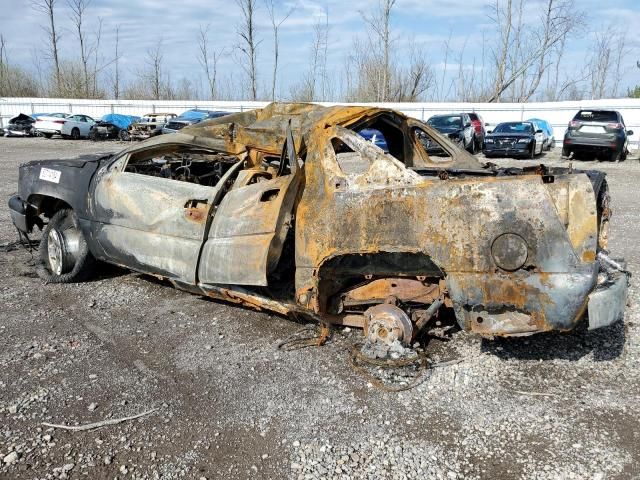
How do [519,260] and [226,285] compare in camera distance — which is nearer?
[519,260]

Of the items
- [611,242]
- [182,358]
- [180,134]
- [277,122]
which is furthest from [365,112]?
[611,242]

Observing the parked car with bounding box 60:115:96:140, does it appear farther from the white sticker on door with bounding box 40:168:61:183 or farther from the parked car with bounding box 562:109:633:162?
the white sticker on door with bounding box 40:168:61:183

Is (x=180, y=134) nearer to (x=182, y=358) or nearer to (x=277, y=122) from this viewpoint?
(x=277, y=122)

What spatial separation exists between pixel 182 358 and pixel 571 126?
17936 millimetres

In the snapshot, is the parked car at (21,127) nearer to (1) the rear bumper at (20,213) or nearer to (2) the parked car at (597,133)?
(2) the parked car at (597,133)

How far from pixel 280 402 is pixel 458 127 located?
59.4 feet

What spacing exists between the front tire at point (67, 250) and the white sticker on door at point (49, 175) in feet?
1.07

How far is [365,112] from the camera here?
4.42m

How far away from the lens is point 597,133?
18438 millimetres

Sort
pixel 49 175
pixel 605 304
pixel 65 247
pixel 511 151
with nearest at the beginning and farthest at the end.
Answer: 1. pixel 605 304
2. pixel 65 247
3. pixel 49 175
4. pixel 511 151

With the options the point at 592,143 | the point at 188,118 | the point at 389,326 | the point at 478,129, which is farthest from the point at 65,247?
the point at 188,118

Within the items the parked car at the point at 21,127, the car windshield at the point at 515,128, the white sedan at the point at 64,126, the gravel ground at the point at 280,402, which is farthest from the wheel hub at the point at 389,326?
the parked car at the point at 21,127

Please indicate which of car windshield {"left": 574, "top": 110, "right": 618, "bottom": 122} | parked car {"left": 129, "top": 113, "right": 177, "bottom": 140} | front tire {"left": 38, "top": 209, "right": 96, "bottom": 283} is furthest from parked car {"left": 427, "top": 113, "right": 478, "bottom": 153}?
→ front tire {"left": 38, "top": 209, "right": 96, "bottom": 283}

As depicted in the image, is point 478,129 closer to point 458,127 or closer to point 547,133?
point 458,127
